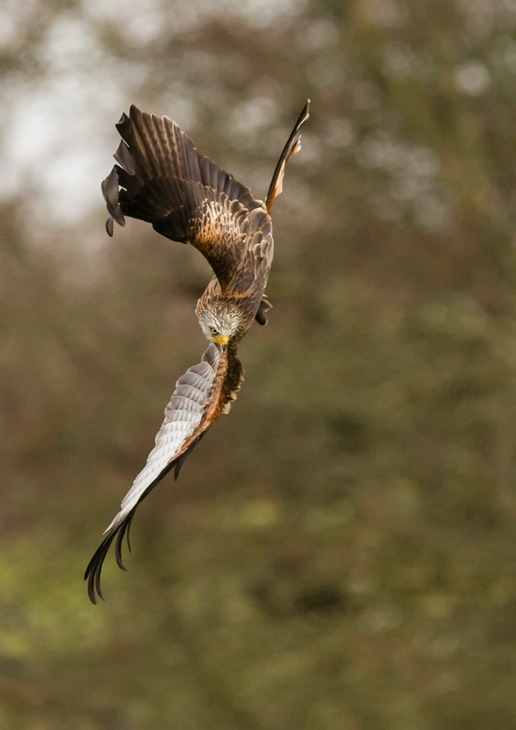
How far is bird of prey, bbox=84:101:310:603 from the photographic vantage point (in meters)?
1.11

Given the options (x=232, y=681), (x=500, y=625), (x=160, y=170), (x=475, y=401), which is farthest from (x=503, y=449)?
(x=160, y=170)

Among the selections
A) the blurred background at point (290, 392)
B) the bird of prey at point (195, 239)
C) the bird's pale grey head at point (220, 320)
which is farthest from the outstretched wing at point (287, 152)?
the blurred background at point (290, 392)

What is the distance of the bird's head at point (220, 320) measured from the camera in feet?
3.95

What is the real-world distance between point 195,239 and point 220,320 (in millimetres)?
83

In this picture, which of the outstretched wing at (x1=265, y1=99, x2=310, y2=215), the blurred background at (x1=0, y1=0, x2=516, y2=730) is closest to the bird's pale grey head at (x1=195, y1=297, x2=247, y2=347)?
the outstretched wing at (x1=265, y1=99, x2=310, y2=215)

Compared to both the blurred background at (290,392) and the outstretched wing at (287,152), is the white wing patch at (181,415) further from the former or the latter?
the blurred background at (290,392)

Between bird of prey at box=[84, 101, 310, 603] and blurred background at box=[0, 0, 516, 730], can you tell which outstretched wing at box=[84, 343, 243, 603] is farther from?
blurred background at box=[0, 0, 516, 730]

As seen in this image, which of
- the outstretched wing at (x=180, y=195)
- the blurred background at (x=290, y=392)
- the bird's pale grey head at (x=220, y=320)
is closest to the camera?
the outstretched wing at (x=180, y=195)

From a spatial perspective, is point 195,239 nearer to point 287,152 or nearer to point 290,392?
point 287,152

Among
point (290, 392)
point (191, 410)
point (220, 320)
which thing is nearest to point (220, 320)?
point (220, 320)

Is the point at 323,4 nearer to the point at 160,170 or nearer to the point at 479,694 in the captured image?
the point at 479,694

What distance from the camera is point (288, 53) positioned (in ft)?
21.7

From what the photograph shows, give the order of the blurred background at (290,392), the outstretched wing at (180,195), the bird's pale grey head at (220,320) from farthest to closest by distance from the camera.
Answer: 1. the blurred background at (290,392)
2. the bird's pale grey head at (220,320)
3. the outstretched wing at (180,195)

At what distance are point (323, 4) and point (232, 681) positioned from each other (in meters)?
3.57
